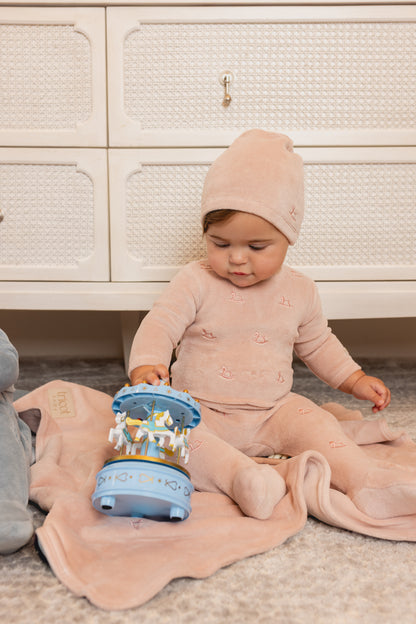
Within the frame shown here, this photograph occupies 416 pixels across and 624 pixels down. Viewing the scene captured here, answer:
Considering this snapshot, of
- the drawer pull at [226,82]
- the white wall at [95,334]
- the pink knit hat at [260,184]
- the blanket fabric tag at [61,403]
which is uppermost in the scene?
the drawer pull at [226,82]

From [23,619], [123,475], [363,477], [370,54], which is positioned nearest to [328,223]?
[370,54]

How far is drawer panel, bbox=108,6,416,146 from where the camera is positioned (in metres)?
1.05

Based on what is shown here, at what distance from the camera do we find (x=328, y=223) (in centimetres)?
112

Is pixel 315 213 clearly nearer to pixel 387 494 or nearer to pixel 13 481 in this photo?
pixel 387 494

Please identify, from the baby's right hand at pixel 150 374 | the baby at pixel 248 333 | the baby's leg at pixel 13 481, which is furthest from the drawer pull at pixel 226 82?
the baby's leg at pixel 13 481

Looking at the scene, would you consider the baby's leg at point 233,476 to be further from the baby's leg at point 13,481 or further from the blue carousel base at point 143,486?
the baby's leg at point 13,481

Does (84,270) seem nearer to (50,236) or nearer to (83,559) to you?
(50,236)

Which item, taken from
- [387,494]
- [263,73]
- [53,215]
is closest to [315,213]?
[263,73]

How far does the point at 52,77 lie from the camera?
1061mm

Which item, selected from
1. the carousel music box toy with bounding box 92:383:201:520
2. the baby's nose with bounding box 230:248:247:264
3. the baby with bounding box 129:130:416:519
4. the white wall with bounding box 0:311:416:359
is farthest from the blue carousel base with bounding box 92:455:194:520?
the white wall with bounding box 0:311:416:359

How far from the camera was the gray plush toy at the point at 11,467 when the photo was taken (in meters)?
0.60

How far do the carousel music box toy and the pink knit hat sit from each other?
29 centimetres

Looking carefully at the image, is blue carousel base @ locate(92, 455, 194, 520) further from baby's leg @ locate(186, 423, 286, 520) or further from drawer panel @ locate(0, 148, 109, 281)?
drawer panel @ locate(0, 148, 109, 281)

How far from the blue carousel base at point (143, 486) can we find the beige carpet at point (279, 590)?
0.23 feet
